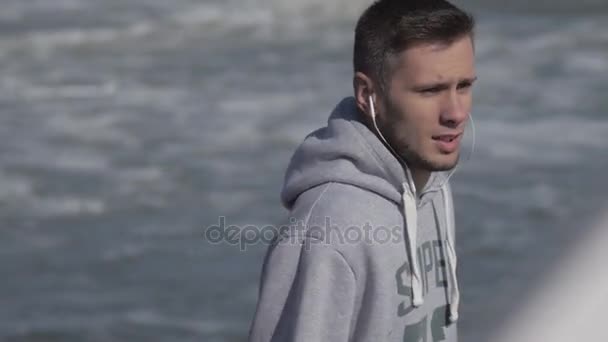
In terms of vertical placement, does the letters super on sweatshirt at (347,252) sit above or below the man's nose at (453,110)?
below

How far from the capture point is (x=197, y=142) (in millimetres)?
8859

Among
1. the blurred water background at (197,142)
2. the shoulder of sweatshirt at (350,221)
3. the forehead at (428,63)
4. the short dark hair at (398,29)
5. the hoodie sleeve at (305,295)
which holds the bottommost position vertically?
the blurred water background at (197,142)

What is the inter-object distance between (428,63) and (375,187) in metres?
0.24

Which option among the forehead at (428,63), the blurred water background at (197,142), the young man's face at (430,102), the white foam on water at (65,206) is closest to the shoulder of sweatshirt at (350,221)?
the young man's face at (430,102)

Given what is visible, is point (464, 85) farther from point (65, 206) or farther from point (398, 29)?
point (65, 206)

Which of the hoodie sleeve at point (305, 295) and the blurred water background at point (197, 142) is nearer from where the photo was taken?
the hoodie sleeve at point (305, 295)

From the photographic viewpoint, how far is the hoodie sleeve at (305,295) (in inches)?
91.6

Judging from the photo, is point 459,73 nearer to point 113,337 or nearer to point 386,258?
point 386,258

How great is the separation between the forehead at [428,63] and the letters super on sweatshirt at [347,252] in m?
Answer: 0.14

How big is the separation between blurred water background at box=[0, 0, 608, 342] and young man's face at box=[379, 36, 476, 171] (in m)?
1.58

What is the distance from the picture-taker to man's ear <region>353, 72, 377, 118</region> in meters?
2.45

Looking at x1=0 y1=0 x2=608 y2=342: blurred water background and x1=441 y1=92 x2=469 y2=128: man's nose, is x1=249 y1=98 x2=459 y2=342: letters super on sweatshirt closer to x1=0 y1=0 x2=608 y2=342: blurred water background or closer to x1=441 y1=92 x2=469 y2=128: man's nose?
x1=441 y1=92 x2=469 y2=128: man's nose

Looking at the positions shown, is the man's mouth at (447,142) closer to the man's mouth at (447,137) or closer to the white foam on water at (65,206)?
the man's mouth at (447,137)

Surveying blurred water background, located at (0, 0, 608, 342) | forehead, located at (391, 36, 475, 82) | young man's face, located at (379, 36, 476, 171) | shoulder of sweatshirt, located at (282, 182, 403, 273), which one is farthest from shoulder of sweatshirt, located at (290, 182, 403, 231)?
blurred water background, located at (0, 0, 608, 342)
